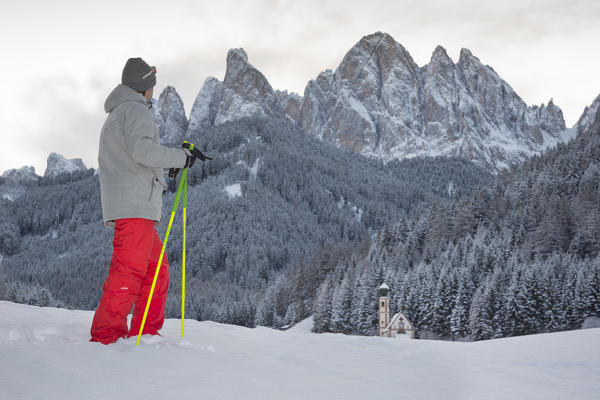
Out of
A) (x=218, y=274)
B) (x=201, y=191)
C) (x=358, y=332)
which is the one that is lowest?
(x=358, y=332)

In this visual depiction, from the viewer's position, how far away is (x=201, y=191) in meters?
195

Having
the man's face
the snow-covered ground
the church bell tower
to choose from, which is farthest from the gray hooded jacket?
the church bell tower

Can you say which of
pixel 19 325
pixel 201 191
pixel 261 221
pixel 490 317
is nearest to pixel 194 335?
pixel 19 325

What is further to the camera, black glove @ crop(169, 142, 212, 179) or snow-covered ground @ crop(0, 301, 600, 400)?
black glove @ crop(169, 142, 212, 179)

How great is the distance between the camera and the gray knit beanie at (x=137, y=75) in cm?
571

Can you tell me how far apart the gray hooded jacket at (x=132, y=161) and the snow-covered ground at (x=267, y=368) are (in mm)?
1306

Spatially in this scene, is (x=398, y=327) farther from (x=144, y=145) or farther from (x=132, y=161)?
(x=144, y=145)

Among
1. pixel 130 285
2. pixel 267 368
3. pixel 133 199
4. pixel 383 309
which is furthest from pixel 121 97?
pixel 383 309

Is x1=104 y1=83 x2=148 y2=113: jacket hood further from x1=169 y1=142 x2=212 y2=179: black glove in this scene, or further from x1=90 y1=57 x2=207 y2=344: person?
x1=169 y1=142 x2=212 y2=179: black glove

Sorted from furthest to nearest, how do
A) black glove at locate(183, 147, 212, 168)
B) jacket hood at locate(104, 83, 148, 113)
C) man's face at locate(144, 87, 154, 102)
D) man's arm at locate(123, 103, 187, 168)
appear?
man's face at locate(144, 87, 154, 102) < jacket hood at locate(104, 83, 148, 113) < black glove at locate(183, 147, 212, 168) < man's arm at locate(123, 103, 187, 168)

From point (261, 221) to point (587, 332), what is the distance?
169243 millimetres

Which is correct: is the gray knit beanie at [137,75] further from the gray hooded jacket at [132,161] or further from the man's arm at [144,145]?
the man's arm at [144,145]

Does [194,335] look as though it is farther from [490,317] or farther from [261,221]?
[261,221]

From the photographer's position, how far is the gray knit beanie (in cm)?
571
